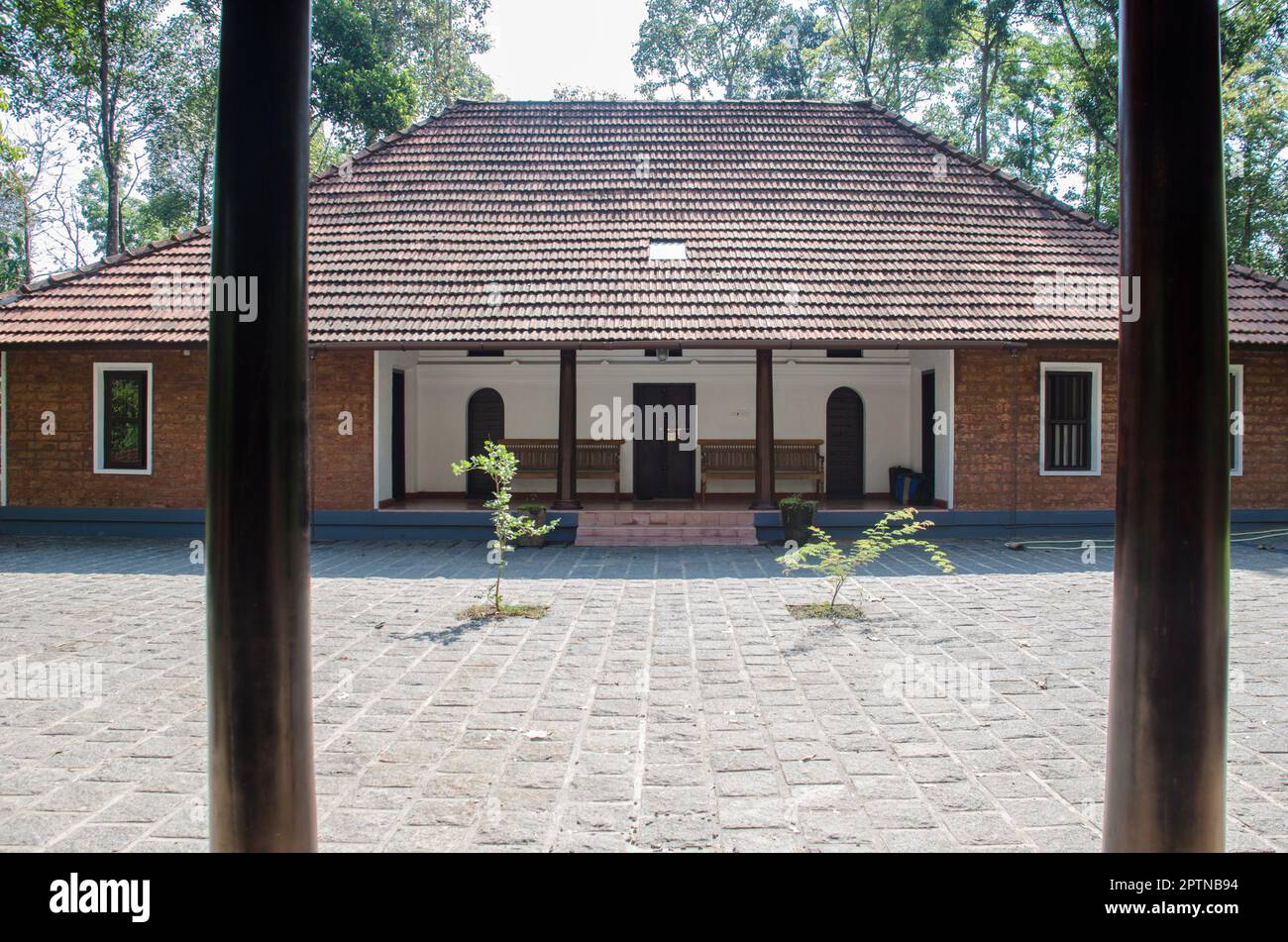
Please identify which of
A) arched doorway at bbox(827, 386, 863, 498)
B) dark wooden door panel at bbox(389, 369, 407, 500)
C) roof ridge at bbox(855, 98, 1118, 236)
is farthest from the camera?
arched doorway at bbox(827, 386, 863, 498)

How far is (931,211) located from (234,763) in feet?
54.3

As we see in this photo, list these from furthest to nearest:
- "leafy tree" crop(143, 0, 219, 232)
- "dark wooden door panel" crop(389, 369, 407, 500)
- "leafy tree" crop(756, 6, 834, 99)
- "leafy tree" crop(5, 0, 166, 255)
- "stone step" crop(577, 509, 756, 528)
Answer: "leafy tree" crop(756, 6, 834, 99)
"leafy tree" crop(143, 0, 219, 232)
"leafy tree" crop(5, 0, 166, 255)
"dark wooden door panel" crop(389, 369, 407, 500)
"stone step" crop(577, 509, 756, 528)

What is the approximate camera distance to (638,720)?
5.33 m

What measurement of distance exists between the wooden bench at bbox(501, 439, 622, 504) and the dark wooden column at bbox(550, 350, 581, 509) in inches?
60.2

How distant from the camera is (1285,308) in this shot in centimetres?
1439

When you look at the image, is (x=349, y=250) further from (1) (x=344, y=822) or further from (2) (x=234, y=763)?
(2) (x=234, y=763)

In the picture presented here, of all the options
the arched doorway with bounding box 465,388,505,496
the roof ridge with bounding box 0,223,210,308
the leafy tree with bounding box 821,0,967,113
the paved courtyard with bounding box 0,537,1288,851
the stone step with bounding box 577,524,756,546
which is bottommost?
the paved courtyard with bounding box 0,537,1288,851

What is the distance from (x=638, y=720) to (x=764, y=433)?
30.5ft

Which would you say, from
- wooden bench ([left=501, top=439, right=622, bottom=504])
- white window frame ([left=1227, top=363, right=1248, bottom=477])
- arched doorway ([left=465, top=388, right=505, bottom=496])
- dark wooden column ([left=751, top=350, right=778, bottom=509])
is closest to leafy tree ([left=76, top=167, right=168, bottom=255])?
arched doorway ([left=465, top=388, right=505, bottom=496])

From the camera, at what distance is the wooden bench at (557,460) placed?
1598cm

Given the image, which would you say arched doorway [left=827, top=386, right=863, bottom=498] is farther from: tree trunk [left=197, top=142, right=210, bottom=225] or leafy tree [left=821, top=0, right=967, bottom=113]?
tree trunk [left=197, top=142, right=210, bottom=225]

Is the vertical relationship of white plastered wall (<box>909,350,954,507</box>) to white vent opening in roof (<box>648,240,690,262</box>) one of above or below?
below

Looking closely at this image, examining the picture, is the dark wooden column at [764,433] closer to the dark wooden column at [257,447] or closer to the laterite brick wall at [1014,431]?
the laterite brick wall at [1014,431]

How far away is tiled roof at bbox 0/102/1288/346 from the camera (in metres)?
13.8
